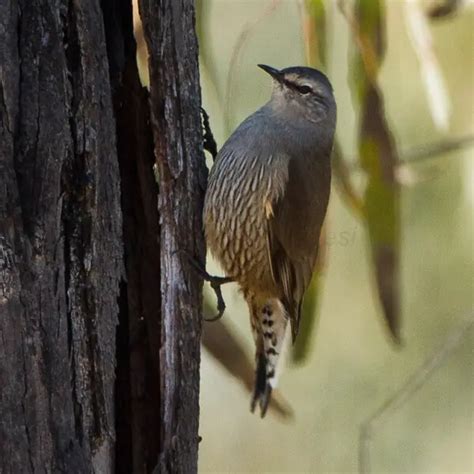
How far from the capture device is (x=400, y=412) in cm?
536

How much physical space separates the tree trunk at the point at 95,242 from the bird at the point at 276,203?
59 cm

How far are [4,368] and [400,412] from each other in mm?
3790

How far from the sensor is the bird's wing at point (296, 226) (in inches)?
116

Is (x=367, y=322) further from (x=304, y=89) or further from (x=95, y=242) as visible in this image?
(x=95, y=242)

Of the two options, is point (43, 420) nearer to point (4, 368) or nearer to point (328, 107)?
point (4, 368)

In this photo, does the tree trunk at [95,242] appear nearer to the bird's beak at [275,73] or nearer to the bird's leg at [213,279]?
the bird's leg at [213,279]

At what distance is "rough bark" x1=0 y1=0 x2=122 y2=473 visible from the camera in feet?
5.82

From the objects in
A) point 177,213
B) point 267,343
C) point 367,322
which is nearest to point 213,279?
point 177,213

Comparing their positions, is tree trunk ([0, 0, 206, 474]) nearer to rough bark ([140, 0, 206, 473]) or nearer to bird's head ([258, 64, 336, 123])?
rough bark ([140, 0, 206, 473])

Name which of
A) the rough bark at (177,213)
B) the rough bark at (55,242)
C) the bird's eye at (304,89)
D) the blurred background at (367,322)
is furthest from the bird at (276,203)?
the blurred background at (367,322)

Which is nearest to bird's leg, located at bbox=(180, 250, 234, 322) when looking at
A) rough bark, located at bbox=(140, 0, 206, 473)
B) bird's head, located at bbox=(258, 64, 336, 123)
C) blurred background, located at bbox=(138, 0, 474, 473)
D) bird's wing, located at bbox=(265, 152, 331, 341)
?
rough bark, located at bbox=(140, 0, 206, 473)

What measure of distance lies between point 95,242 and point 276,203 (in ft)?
3.59

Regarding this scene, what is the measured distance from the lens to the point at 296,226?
2971 millimetres

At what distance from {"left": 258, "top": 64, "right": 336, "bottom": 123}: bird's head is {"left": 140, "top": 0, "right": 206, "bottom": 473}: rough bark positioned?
0.85 meters
